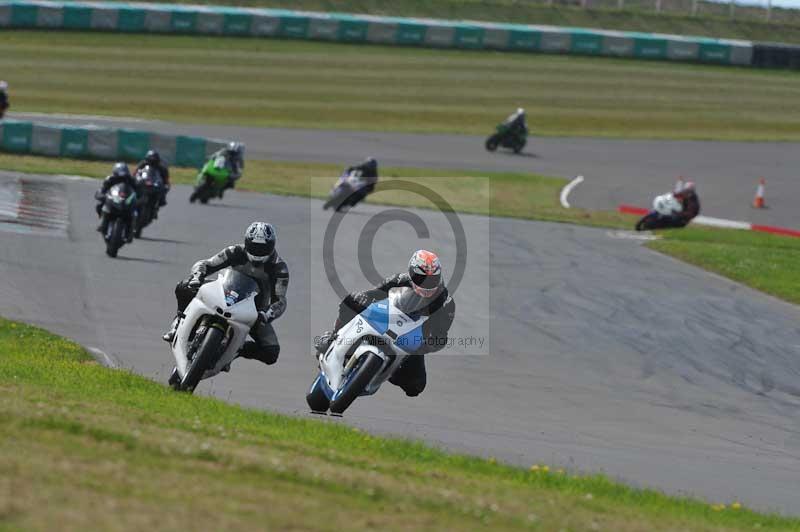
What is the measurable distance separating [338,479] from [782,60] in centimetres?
5704

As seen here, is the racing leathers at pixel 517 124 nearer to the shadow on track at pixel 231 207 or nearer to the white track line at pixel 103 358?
the shadow on track at pixel 231 207

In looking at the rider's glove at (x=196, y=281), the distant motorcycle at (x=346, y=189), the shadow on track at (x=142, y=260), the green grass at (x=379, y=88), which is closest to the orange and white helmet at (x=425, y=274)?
the rider's glove at (x=196, y=281)

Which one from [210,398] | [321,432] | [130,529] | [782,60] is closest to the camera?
[130,529]

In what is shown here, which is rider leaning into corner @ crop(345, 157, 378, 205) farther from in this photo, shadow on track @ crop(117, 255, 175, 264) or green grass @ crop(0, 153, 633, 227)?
shadow on track @ crop(117, 255, 175, 264)

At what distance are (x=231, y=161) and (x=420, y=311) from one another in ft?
61.0

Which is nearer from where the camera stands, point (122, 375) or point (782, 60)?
point (122, 375)

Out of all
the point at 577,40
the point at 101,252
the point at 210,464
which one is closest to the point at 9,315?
the point at 101,252

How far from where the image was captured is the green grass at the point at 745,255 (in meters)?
22.6


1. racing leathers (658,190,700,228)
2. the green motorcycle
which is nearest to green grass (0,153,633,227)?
racing leathers (658,190,700,228)

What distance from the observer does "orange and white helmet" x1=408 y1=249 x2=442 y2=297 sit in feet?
35.8

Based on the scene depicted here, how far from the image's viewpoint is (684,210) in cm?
3136

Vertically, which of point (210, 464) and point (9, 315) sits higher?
point (210, 464)

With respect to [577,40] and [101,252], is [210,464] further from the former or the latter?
[577,40]

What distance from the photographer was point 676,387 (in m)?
14.4
